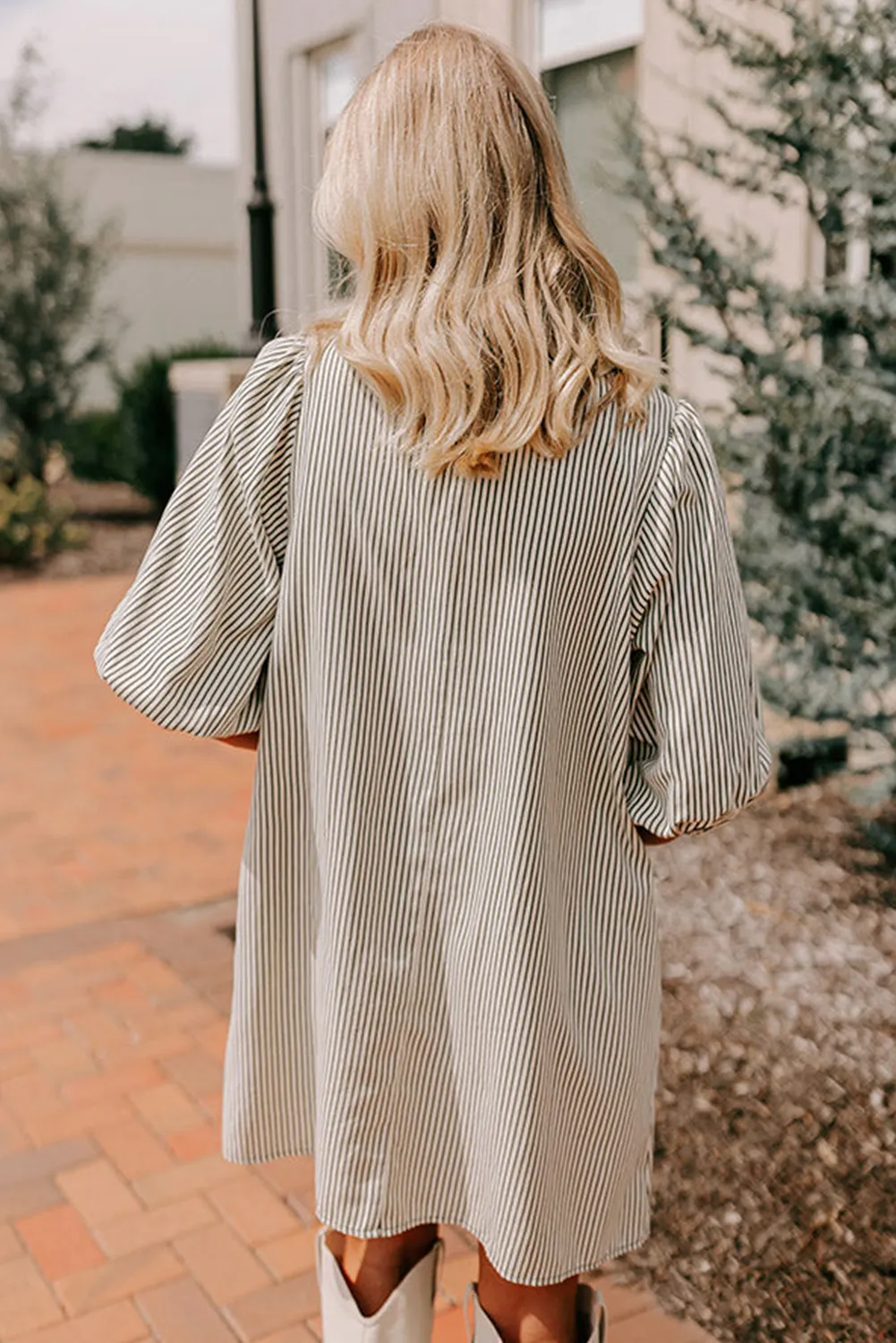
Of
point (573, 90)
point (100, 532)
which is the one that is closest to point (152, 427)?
point (100, 532)

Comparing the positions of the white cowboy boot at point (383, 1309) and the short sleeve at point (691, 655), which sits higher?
the short sleeve at point (691, 655)

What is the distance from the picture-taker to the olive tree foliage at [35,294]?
13070 mm

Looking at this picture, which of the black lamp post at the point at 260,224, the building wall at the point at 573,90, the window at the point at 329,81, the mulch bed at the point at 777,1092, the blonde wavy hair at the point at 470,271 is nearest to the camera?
the blonde wavy hair at the point at 470,271

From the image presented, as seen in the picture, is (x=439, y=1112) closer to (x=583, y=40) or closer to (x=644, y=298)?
(x=644, y=298)

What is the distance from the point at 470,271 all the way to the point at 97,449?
15314 mm

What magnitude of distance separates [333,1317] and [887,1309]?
1.12m

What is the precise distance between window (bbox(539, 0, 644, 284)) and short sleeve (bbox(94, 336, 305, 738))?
5254mm

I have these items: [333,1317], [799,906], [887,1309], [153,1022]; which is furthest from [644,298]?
[333,1317]

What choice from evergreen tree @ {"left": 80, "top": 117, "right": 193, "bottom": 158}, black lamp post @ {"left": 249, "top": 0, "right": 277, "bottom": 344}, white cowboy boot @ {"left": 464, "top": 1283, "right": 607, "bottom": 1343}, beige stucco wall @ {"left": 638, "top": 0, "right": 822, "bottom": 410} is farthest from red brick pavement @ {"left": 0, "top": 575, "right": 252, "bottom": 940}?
evergreen tree @ {"left": 80, "top": 117, "right": 193, "bottom": 158}

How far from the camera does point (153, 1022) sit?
3607mm

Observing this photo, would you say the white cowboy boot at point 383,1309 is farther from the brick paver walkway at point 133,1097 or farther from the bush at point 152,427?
the bush at point 152,427

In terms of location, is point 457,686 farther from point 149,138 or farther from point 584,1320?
point 149,138

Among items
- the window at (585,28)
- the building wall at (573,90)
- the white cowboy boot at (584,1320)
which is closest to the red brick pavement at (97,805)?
the building wall at (573,90)

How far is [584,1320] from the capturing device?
1.80m
